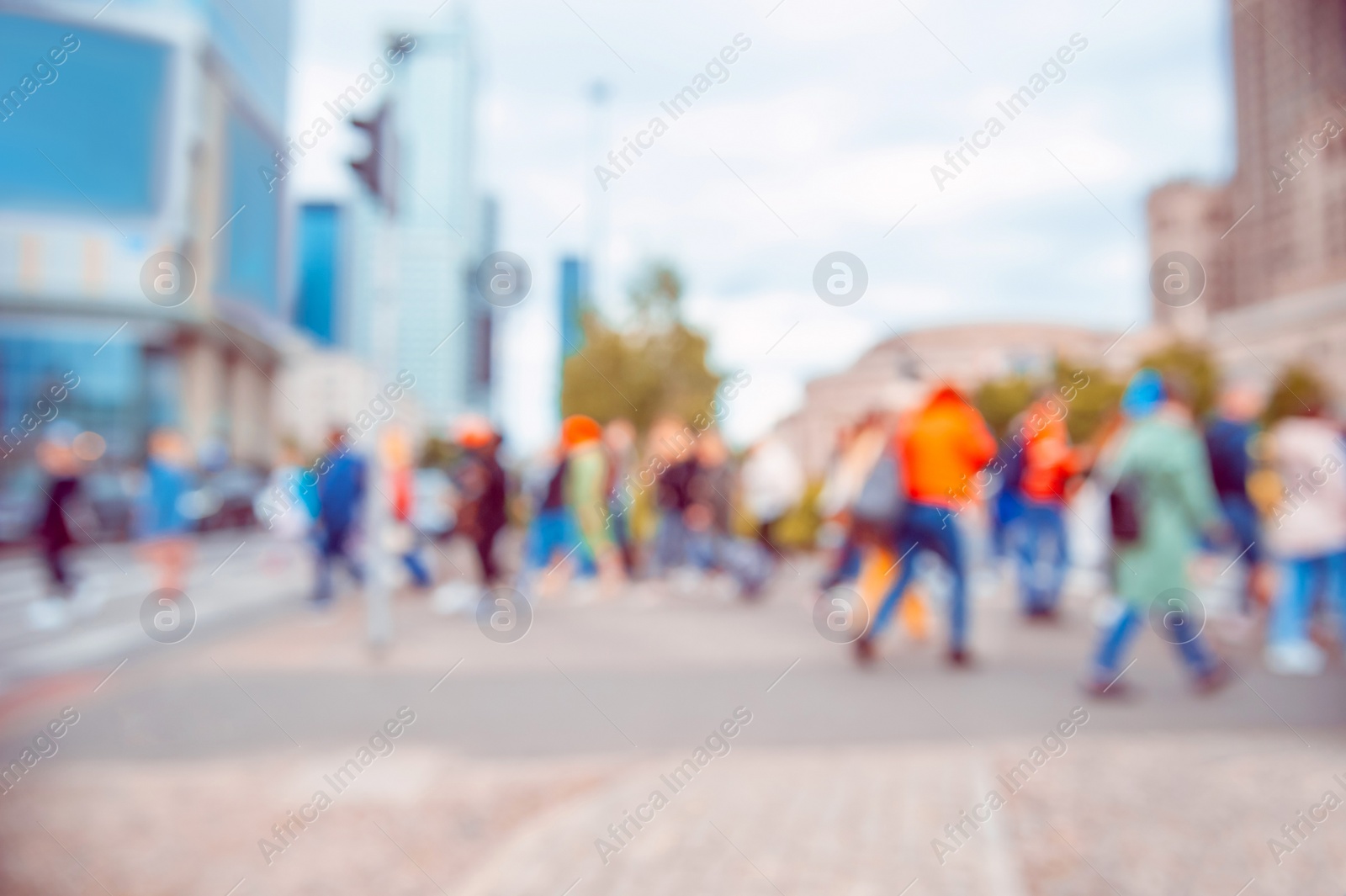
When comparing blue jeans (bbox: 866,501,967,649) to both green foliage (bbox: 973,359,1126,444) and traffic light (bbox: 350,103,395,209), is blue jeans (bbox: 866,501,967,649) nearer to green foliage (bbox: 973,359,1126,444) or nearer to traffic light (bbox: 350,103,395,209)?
green foliage (bbox: 973,359,1126,444)

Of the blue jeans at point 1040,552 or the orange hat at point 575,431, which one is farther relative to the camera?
the orange hat at point 575,431

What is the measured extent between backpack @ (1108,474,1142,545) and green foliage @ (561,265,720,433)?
403cm

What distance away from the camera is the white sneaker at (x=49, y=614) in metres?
8.50

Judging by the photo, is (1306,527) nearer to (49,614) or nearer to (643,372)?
(643,372)

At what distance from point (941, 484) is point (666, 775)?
106 inches

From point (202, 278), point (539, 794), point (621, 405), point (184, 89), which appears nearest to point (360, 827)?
point (539, 794)

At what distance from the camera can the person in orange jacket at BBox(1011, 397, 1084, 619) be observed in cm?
731

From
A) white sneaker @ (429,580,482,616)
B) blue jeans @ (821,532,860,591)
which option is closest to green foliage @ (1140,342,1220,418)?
blue jeans @ (821,532,860,591)

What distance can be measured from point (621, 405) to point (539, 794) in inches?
313

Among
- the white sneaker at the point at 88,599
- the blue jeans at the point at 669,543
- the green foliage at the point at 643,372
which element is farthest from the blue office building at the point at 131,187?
the blue jeans at the point at 669,543

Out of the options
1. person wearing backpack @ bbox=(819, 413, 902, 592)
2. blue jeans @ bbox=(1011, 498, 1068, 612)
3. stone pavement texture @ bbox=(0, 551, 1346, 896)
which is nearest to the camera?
stone pavement texture @ bbox=(0, 551, 1346, 896)

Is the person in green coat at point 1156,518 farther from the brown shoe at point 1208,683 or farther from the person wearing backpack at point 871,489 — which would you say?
the person wearing backpack at point 871,489

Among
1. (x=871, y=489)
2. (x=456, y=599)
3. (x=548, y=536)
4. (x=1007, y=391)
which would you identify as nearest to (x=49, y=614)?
(x=456, y=599)

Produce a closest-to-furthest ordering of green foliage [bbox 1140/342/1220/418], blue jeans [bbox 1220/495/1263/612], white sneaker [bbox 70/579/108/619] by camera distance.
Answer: green foliage [bbox 1140/342/1220/418] < blue jeans [bbox 1220/495/1263/612] < white sneaker [bbox 70/579/108/619]
